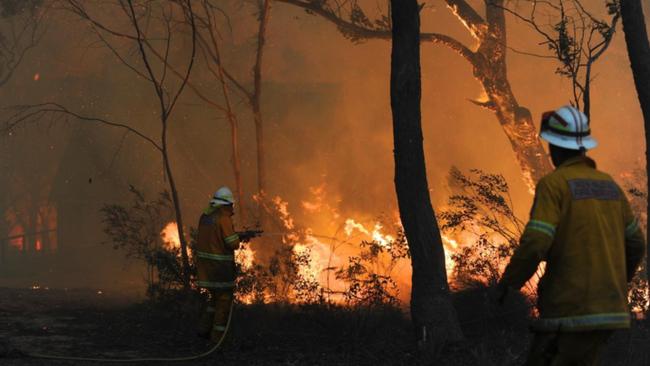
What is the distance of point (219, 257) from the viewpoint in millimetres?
8680

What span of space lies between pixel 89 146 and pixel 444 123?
13.8m

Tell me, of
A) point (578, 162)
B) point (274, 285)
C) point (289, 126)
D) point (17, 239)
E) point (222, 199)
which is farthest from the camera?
point (17, 239)

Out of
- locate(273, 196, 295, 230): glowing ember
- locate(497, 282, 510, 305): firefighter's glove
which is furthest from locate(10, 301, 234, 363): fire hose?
locate(273, 196, 295, 230): glowing ember

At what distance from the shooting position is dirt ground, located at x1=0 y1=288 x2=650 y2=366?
7.83 m

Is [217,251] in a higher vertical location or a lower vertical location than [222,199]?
lower

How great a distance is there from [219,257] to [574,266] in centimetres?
536

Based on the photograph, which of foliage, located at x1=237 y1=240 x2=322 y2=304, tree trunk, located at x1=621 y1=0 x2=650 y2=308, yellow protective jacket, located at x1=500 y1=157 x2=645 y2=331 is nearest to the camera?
yellow protective jacket, located at x1=500 y1=157 x2=645 y2=331

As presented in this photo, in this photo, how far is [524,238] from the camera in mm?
3797

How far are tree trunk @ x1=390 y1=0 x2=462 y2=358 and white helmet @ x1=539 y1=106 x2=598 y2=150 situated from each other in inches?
169

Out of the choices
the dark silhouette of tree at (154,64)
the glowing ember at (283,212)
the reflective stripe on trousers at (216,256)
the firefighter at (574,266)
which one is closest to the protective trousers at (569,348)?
the firefighter at (574,266)

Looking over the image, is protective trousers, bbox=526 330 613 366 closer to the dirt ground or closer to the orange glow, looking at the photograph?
the dirt ground

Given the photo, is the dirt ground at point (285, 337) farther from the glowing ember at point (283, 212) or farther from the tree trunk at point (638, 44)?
the glowing ember at point (283, 212)

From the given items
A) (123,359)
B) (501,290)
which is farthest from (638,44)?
(123,359)

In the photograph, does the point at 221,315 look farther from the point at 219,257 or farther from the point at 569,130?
the point at 569,130
